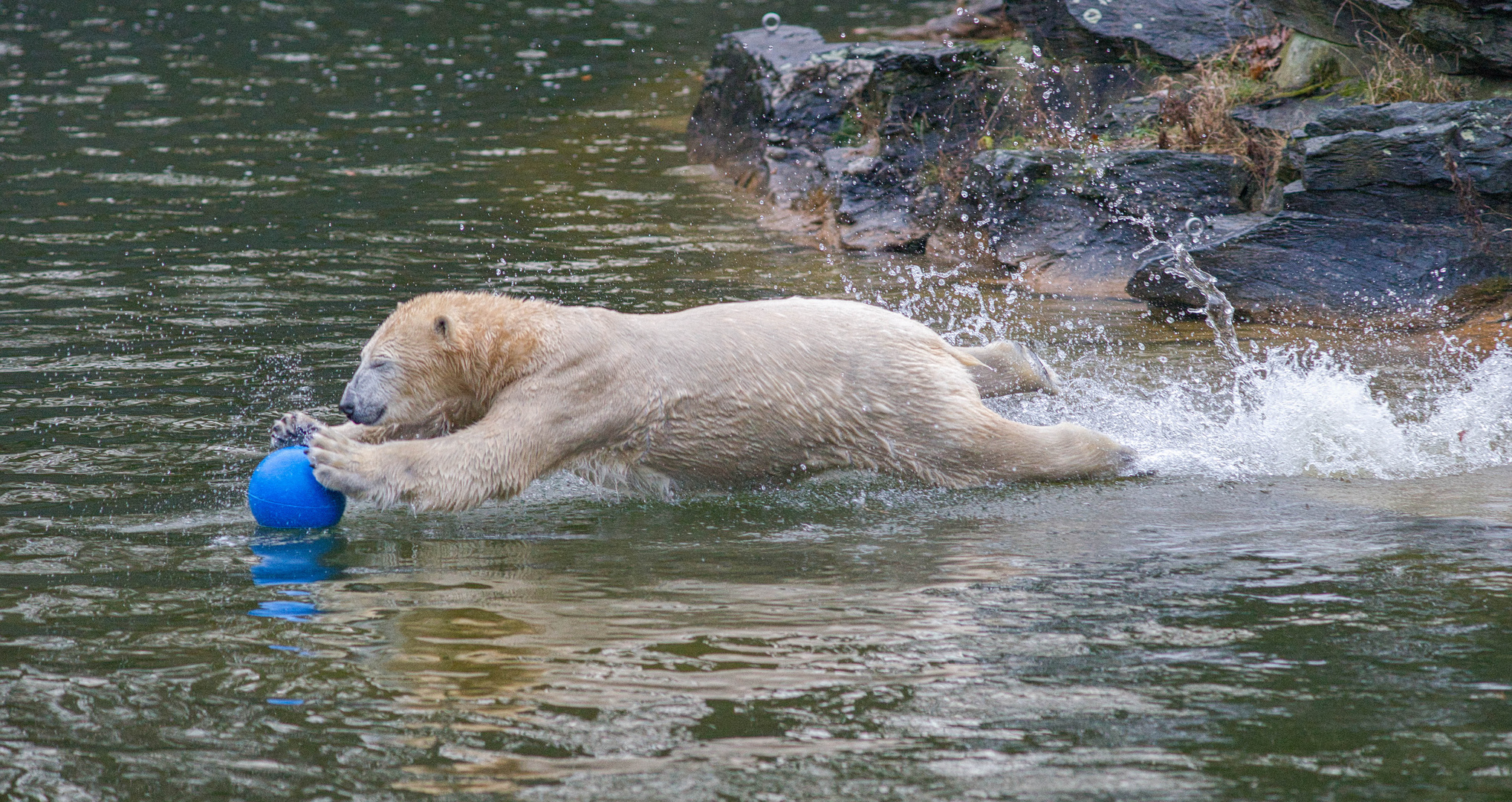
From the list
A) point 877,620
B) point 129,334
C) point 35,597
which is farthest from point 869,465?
point 129,334

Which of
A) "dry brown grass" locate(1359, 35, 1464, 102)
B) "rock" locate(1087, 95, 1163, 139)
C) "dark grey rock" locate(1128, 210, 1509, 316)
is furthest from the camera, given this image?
"rock" locate(1087, 95, 1163, 139)

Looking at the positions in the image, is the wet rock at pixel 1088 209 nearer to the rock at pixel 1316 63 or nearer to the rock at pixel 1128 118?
the rock at pixel 1128 118

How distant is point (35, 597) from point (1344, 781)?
4.19 m

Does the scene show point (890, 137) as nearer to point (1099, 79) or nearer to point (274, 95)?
point (1099, 79)

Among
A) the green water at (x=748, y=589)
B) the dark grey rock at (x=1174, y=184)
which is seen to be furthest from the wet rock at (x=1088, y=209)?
the green water at (x=748, y=589)

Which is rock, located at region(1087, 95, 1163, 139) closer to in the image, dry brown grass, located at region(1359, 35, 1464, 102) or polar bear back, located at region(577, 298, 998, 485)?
dry brown grass, located at region(1359, 35, 1464, 102)

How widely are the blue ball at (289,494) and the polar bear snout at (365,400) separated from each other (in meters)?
0.23

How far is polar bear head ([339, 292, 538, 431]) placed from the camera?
5441 mm

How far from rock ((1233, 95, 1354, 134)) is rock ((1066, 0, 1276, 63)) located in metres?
1.29

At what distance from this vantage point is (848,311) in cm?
571

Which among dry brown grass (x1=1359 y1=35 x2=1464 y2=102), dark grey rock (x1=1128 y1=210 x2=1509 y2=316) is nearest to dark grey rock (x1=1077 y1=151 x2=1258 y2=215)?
dark grey rock (x1=1128 y1=210 x2=1509 y2=316)

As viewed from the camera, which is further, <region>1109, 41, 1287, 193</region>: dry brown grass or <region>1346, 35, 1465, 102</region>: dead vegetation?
<region>1109, 41, 1287, 193</region>: dry brown grass

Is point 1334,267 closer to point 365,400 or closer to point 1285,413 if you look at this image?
point 1285,413

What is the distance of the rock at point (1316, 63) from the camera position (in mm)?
9383
